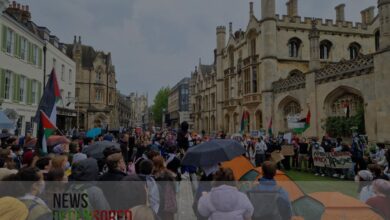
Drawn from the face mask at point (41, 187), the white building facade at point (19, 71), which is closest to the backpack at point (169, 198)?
the face mask at point (41, 187)

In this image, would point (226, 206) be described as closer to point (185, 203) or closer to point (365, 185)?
point (365, 185)

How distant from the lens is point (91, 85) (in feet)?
152

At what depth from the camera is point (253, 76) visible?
101 feet

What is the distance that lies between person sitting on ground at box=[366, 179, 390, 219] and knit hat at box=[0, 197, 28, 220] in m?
4.43

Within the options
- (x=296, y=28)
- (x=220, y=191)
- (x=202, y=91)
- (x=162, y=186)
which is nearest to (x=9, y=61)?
(x=162, y=186)

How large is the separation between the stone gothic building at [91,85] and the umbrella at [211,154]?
39.7 m

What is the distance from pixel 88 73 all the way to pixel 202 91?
19054 millimetres

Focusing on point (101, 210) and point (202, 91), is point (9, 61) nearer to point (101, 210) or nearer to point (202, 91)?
point (101, 210)

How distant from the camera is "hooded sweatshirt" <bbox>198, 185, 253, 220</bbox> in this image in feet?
11.7

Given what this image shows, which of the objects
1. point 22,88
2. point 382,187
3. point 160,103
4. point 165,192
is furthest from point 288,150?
point 160,103

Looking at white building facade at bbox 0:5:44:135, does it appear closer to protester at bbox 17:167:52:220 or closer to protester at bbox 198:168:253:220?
protester at bbox 17:167:52:220

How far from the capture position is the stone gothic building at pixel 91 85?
44.7 m

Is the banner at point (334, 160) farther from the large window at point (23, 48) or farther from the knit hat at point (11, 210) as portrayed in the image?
the large window at point (23, 48)

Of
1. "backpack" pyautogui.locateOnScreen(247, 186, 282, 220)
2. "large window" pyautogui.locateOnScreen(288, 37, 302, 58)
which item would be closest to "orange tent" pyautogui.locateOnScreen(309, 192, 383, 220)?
"backpack" pyautogui.locateOnScreen(247, 186, 282, 220)
